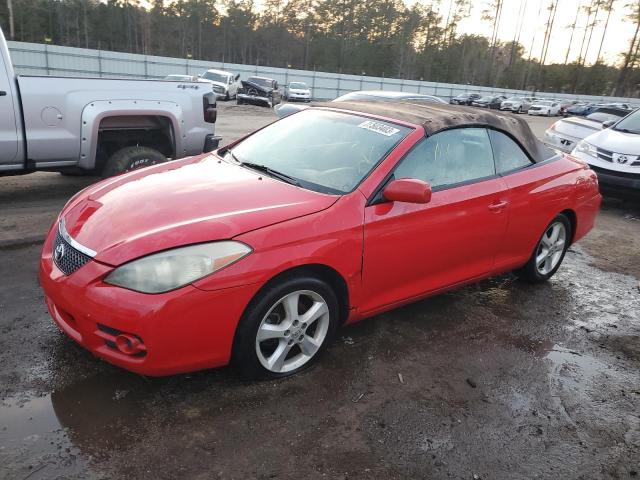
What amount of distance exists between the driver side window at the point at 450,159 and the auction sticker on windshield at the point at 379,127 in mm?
214

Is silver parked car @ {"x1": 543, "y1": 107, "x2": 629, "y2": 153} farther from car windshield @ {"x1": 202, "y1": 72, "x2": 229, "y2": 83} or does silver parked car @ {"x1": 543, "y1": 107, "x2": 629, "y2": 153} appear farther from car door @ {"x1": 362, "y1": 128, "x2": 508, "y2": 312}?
car windshield @ {"x1": 202, "y1": 72, "x2": 229, "y2": 83}

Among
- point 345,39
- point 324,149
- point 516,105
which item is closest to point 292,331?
point 324,149

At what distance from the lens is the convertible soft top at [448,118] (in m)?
3.70

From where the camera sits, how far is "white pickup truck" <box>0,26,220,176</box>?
5.30 meters

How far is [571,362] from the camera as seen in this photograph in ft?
11.8

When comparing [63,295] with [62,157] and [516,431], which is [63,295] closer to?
[516,431]

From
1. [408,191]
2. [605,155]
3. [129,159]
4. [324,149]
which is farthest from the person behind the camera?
[605,155]

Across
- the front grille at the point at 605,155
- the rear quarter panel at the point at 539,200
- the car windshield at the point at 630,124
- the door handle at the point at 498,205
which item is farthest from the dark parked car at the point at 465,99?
the door handle at the point at 498,205

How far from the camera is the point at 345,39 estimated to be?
83.4 metres

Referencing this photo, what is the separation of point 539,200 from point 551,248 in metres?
0.74

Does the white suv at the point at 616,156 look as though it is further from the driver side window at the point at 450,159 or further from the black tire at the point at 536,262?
the driver side window at the point at 450,159

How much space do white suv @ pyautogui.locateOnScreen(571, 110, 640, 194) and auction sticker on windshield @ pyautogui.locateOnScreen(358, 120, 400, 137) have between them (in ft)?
19.7

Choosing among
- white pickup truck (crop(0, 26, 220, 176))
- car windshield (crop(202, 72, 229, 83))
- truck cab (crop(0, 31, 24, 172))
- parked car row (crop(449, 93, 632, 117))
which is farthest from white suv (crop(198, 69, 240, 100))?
truck cab (crop(0, 31, 24, 172))

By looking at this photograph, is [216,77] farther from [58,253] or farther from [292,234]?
[292,234]
